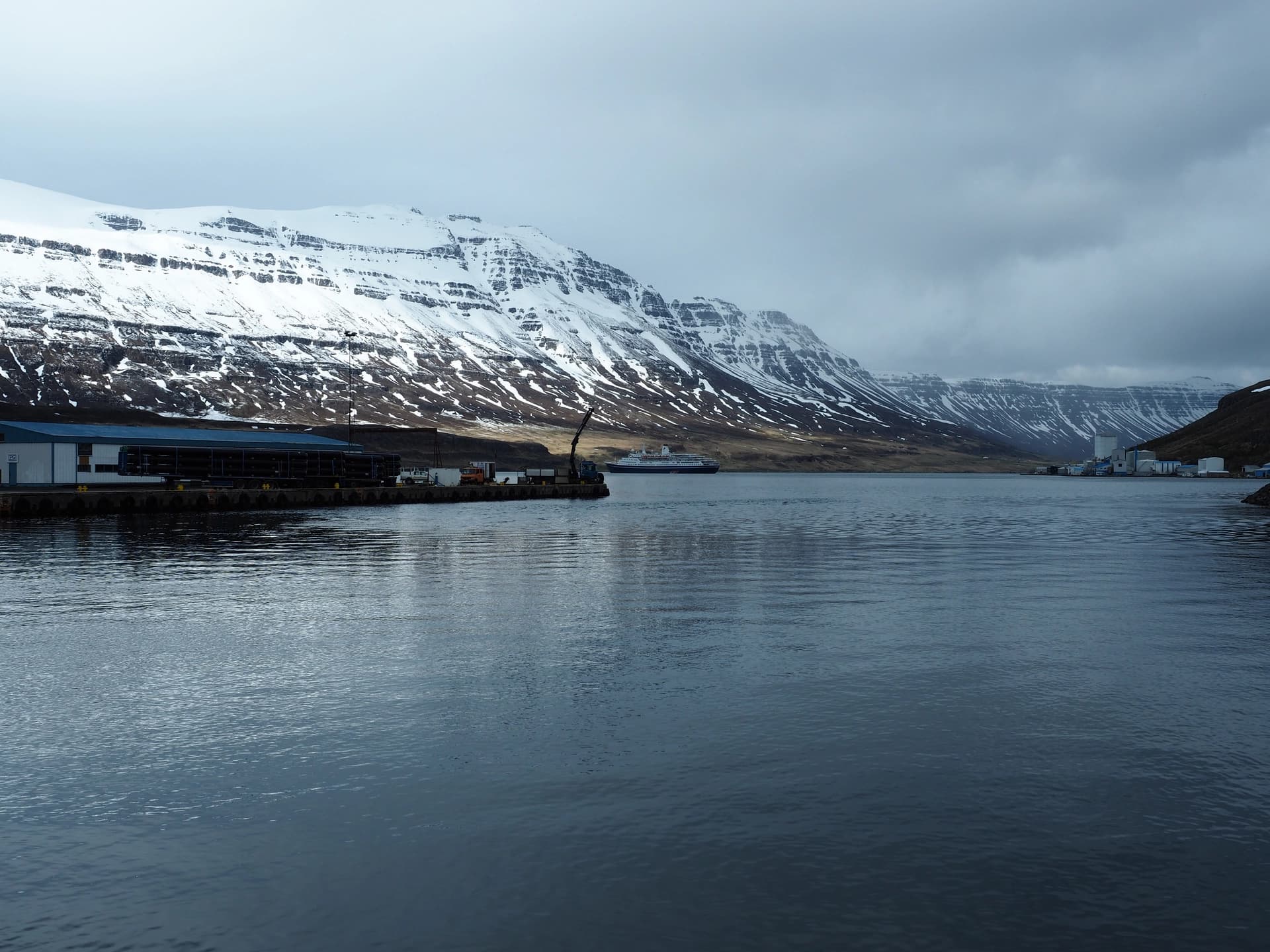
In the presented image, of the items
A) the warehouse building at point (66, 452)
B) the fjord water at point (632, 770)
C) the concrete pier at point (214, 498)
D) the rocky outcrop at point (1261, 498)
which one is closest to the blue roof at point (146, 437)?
the warehouse building at point (66, 452)

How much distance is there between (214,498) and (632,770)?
113m

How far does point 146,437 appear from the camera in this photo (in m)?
136

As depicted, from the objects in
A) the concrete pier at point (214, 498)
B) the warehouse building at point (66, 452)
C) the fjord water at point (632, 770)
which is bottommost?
the fjord water at point (632, 770)

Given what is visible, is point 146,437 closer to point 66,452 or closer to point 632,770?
point 66,452

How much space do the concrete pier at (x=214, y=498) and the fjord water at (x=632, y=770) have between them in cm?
6725

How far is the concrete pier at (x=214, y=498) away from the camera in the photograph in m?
103

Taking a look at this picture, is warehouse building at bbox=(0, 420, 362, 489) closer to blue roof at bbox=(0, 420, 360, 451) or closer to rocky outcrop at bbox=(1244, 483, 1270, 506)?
blue roof at bbox=(0, 420, 360, 451)

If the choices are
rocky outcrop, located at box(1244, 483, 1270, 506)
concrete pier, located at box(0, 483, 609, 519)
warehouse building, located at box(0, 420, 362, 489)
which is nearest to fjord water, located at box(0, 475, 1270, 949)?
concrete pier, located at box(0, 483, 609, 519)

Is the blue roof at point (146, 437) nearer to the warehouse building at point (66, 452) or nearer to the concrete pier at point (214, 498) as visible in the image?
the warehouse building at point (66, 452)

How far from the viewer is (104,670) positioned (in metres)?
26.9

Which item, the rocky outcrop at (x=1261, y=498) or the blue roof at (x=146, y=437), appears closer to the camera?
the blue roof at (x=146, y=437)

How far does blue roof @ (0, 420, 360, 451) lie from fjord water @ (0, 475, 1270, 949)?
90.7 metres

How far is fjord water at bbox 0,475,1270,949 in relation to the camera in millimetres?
12836

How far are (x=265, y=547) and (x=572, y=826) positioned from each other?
2257 inches
